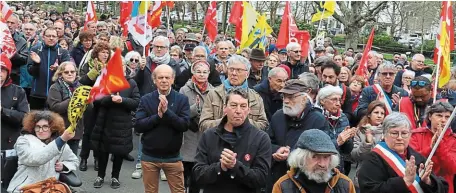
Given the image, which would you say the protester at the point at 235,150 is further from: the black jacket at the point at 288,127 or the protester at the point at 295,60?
the protester at the point at 295,60

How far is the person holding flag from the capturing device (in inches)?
294

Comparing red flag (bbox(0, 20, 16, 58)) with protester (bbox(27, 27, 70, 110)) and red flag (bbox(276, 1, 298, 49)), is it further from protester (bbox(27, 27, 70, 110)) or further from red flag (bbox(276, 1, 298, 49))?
red flag (bbox(276, 1, 298, 49))

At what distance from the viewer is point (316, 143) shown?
384 cm

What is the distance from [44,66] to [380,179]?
6158 mm

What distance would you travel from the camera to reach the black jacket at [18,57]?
9.25 m

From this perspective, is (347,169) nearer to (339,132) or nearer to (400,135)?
(339,132)

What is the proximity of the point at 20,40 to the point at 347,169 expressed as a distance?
6.01m

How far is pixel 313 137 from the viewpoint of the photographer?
3883 millimetres

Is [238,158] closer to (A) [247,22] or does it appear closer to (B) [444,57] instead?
(B) [444,57]

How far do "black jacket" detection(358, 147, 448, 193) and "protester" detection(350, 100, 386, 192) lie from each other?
105cm

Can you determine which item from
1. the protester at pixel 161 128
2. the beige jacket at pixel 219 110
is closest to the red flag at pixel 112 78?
the protester at pixel 161 128

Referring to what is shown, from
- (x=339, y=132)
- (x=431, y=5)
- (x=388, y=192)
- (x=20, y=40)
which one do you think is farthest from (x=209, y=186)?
(x=431, y=5)

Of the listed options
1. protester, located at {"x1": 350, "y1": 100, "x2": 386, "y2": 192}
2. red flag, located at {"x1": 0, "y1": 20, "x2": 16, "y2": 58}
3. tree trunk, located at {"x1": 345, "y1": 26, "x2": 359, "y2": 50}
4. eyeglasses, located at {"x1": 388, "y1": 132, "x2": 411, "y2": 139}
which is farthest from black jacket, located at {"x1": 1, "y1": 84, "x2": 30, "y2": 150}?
tree trunk, located at {"x1": 345, "y1": 26, "x2": 359, "y2": 50}

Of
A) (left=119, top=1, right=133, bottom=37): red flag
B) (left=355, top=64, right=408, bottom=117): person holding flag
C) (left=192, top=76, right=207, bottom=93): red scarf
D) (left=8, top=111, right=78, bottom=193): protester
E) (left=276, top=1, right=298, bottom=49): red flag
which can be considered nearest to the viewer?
(left=8, top=111, right=78, bottom=193): protester
